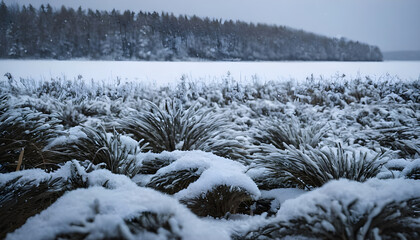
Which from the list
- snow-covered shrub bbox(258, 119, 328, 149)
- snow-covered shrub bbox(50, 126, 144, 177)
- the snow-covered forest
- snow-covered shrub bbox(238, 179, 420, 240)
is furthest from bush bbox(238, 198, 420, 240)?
the snow-covered forest

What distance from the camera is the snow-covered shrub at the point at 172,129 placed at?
2.42 meters

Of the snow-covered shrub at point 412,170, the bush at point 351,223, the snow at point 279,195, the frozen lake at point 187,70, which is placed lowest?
the snow at point 279,195

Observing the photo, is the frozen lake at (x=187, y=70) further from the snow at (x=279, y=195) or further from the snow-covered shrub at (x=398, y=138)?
the snow at (x=279, y=195)

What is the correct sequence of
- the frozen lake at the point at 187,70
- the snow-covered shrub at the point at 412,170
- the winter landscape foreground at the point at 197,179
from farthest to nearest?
the frozen lake at the point at 187,70, the snow-covered shrub at the point at 412,170, the winter landscape foreground at the point at 197,179

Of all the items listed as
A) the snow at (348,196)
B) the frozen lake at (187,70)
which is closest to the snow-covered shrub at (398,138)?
the snow at (348,196)

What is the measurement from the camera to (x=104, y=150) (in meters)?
1.92

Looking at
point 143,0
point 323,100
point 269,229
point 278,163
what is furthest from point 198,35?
point 269,229

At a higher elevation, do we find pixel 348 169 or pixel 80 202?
pixel 80 202

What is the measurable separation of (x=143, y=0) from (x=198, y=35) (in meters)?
2.32

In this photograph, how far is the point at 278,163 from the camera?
1.81 m

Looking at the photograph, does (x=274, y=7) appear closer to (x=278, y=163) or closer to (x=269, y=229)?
(x=278, y=163)

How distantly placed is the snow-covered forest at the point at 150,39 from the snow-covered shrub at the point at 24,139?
437cm

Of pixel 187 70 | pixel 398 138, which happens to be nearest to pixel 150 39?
pixel 187 70

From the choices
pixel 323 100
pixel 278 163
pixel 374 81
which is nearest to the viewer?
pixel 278 163
